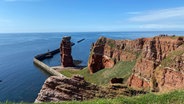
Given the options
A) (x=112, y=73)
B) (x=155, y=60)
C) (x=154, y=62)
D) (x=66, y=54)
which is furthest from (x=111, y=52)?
(x=66, y=54)

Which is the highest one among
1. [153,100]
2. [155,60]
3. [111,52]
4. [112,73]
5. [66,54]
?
[153,100]

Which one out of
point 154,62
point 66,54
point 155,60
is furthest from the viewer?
point 66,54

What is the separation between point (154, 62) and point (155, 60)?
3.06 ft

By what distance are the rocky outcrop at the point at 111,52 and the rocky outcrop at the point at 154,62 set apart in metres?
12.3

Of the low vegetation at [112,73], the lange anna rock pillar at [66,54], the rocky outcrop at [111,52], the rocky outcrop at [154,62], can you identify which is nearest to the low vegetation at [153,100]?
the rocky outcrop at [154,62]

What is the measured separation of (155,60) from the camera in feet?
213

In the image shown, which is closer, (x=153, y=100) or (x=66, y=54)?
(x=153, y=100)

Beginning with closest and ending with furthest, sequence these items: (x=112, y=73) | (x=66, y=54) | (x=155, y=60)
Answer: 1. (x=155, y=60)
2. (x=112, y=73)
3. (x=66, y=54)

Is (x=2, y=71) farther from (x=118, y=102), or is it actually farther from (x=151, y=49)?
(x=118, y=102)

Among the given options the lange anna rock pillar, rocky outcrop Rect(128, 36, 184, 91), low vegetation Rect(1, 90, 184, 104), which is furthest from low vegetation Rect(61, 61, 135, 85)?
low vegetation Rect(1, 90, 184, 104)

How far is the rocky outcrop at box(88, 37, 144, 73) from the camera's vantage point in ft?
275

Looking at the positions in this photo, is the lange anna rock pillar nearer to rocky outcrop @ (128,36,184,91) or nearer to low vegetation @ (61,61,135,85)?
low vegetation @ (61,61,135,85)

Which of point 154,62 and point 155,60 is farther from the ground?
point 155,60

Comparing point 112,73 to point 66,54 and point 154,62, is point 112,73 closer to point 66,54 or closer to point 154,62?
point 154,62
